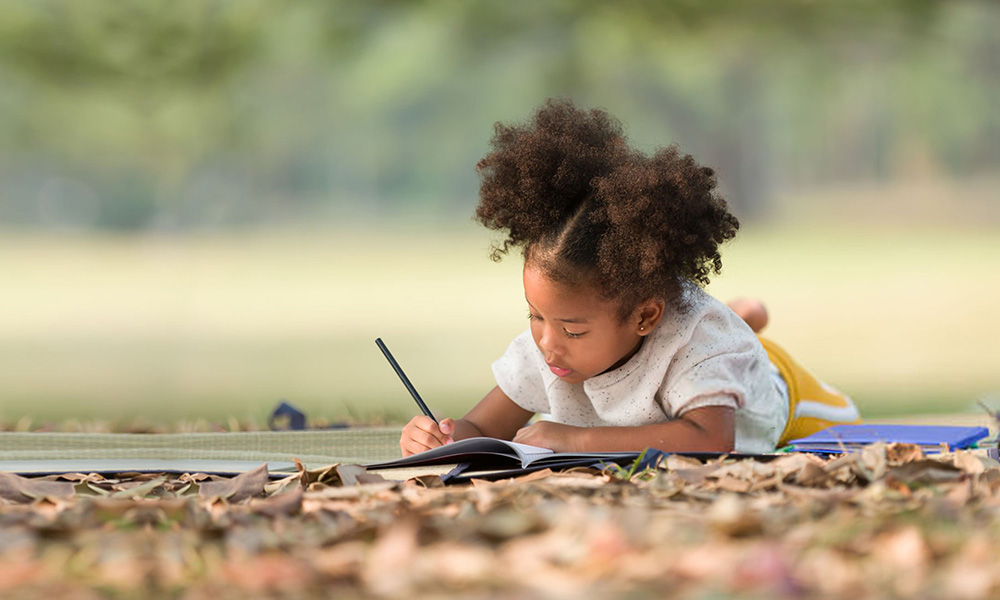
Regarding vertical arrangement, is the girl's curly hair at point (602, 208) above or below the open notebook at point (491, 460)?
above

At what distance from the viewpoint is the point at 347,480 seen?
2197mm

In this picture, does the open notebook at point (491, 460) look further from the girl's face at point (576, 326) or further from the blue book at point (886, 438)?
the blue book at point (886, 438)

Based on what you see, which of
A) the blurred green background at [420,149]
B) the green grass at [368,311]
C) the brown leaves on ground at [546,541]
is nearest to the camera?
the brown leaves on ground at [546,541]

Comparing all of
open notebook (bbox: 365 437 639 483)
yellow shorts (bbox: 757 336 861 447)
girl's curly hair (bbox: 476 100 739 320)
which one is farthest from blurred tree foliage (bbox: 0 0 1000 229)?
open notebook (bbox: 365 437 639 483)

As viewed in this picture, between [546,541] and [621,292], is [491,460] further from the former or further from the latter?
[546,541]

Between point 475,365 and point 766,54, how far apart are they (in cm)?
834

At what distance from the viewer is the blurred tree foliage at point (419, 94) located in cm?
1343

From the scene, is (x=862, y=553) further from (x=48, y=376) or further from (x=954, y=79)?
(x=954, y=79)

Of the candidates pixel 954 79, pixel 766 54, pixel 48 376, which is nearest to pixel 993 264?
pixel 954 79

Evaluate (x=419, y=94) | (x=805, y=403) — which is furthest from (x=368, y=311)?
(x=805, y=403)

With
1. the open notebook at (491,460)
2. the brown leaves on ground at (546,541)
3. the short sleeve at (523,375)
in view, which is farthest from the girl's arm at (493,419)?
the brown leaves on ground at (546,541)

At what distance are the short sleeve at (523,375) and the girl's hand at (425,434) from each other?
14.3 inches

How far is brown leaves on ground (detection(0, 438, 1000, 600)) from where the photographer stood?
1.30m

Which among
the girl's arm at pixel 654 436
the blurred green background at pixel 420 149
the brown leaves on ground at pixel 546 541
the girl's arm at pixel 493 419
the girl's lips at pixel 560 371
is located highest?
the blurred green background at pixel 420 149
